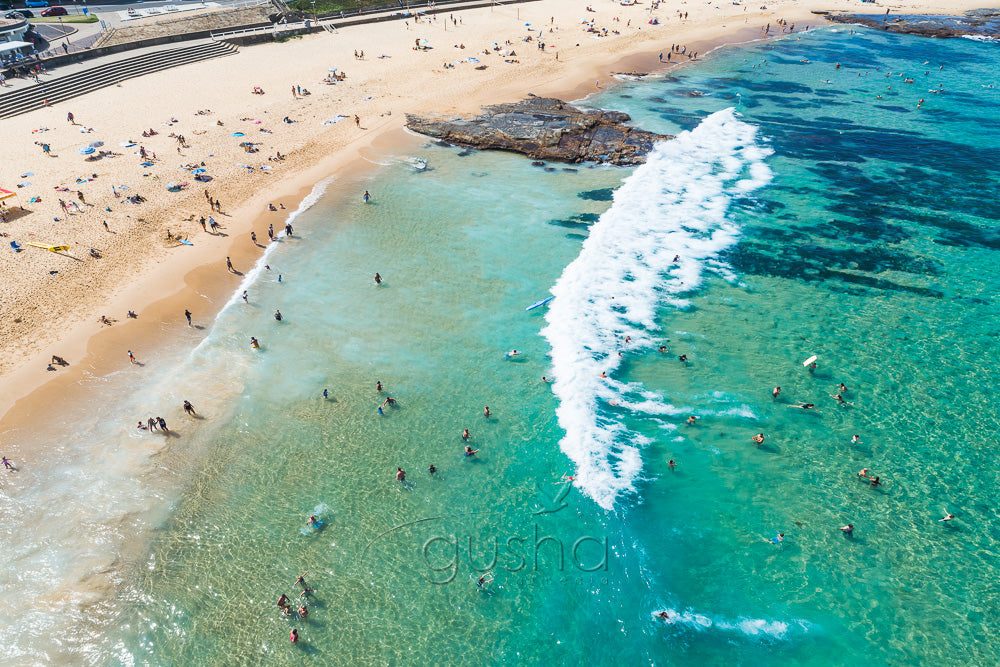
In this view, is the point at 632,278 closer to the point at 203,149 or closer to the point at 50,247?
the point at 50,247

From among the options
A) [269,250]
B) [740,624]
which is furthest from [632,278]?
[269,250]

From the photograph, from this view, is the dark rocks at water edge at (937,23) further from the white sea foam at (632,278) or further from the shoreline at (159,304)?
the shoreline at (159,304)

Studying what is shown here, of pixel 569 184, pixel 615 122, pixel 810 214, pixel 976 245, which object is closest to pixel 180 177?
pixel 569 184

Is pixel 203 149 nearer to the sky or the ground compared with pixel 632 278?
nearer to the sky

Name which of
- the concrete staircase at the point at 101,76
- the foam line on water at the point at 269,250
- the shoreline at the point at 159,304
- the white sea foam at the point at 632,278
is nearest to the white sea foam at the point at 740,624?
the white sea foam at the point at 632,278

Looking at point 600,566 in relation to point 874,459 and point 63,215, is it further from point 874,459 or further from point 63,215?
point 63,215
